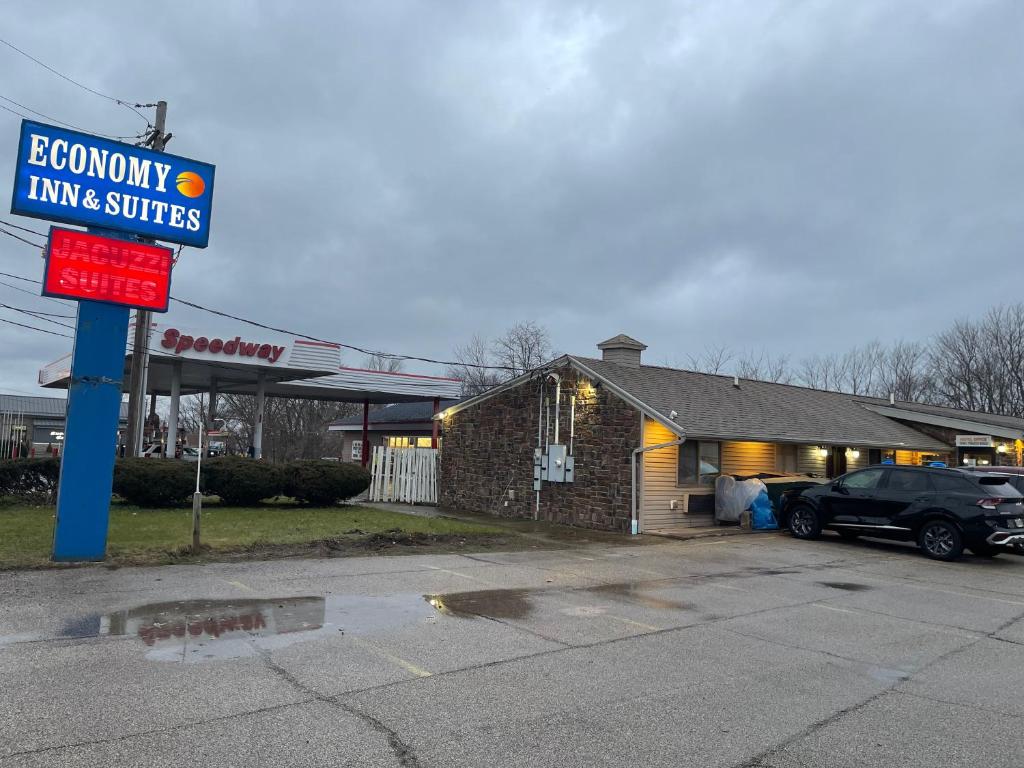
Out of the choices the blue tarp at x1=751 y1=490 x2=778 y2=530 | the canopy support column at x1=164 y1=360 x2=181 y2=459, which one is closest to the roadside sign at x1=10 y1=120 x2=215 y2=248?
the blue tarp at x1=751 y1=490 x2=778 y2=530

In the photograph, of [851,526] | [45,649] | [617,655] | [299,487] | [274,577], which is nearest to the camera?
[45,649]

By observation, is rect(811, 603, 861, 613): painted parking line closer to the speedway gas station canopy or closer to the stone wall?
the stone wall

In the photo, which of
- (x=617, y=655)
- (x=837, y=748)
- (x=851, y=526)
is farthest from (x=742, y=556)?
(x=837, y=748)

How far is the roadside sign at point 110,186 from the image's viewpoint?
33.1 ft

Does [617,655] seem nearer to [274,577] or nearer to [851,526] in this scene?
[274,577]

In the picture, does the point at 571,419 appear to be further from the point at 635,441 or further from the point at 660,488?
the point at 660,488

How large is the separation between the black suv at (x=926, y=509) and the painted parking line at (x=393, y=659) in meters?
11.6

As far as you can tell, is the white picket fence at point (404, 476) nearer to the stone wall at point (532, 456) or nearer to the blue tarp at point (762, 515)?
the stone wall at point (532, 456)

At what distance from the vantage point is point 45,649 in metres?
6.07

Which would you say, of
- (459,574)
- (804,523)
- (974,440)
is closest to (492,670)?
(459,574)

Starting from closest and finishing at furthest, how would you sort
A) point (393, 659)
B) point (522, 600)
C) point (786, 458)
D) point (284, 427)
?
1. point (393, 659)
2. point (522, 600)
3. point (786, 458)
4. point (284, 427)

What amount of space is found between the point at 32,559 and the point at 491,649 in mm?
7125

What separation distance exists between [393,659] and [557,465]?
42.0ft

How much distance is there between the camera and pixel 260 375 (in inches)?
1123
